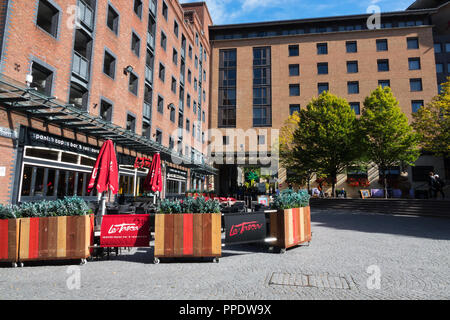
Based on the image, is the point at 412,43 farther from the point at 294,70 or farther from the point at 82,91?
the point at 82,91

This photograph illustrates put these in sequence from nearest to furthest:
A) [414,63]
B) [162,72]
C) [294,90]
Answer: [162,72] < [414,63] < [294,90]

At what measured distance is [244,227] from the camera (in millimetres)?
7125

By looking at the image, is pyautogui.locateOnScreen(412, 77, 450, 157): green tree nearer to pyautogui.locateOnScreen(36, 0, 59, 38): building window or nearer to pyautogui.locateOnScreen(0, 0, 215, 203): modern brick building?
pyautogui.locateOnScreen(0, 0, 215, 203): modern brick building

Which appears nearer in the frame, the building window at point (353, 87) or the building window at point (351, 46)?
the building window at point (353, 87)

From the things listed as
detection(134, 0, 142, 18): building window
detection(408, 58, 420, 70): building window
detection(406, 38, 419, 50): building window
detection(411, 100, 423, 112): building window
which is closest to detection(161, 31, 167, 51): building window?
detection(134, 0, 142, 18): building window

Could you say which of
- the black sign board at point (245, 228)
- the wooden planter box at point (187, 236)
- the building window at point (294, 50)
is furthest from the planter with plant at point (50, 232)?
the building window at point (294, 50)

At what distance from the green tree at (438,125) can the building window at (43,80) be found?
26.2 meters

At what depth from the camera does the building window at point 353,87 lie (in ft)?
124

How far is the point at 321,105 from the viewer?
27297mm

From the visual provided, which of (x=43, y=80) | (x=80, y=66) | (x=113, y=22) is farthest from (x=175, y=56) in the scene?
(x=43, y=80)

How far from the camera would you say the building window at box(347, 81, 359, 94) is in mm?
37875

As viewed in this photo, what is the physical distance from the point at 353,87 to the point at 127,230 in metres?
40.0

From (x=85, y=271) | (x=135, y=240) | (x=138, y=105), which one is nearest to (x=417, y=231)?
(x=135, y=240)

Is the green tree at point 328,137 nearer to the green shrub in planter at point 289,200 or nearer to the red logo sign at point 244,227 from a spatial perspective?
the green shrub in planter at point 289,200
